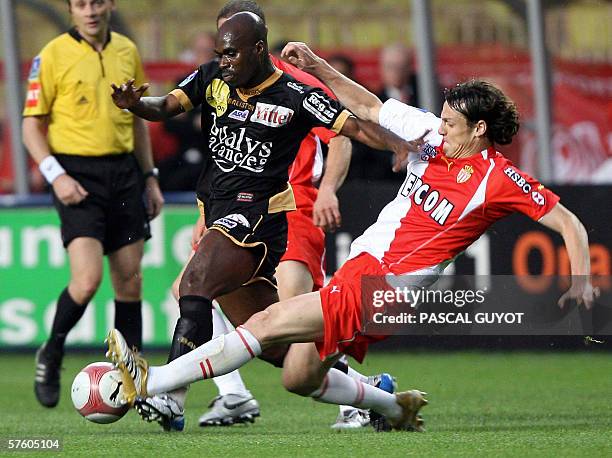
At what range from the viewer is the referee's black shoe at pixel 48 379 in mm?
7879

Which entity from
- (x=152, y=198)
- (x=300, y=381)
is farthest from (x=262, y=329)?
(x=152, y=198)

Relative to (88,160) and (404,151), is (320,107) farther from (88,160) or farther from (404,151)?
(88,160)

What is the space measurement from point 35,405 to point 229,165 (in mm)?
2368

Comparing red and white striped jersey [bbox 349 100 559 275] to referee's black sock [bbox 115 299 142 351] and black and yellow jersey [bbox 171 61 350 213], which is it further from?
referee's black sock [bbox 115 299 142 351]

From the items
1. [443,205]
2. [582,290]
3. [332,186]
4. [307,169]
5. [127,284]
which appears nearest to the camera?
[582,290]

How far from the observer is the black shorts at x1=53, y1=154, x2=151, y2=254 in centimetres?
793

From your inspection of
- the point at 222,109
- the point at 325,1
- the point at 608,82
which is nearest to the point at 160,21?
the point at 325,1

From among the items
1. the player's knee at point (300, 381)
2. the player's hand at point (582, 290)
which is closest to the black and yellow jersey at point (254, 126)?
the player's knee at point (300, 381)

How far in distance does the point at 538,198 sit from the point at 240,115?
1.47 meters

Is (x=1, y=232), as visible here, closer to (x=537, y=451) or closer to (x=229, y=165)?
(x=229, y=165)

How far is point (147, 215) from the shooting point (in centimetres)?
824

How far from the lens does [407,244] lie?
20.1 ft

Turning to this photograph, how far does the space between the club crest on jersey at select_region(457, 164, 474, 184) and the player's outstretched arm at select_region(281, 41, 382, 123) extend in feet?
1.82

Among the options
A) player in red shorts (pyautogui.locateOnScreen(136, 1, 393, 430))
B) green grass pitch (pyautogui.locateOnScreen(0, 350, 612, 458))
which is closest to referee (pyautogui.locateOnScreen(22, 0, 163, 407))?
green grass pitch (pyautogui.locateOnScreen(0, 350, 612, 458))
